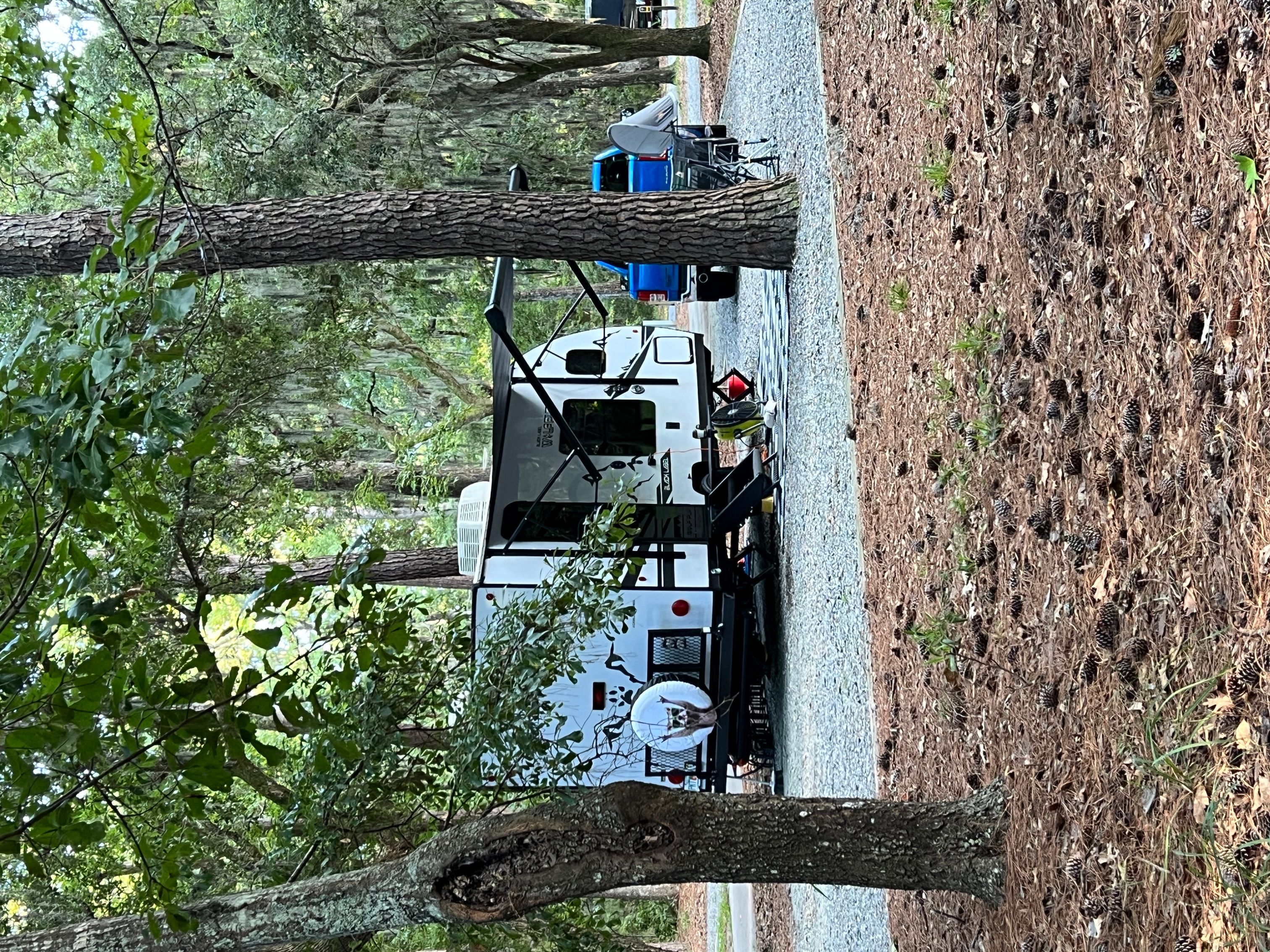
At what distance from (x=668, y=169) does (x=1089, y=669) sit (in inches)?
355

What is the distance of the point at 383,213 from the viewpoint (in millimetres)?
6969

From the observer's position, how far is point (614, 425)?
9.45 m

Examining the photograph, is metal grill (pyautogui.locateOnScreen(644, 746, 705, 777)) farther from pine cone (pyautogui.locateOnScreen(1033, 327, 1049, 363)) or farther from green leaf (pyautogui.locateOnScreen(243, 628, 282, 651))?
green leaf (pyautogui.locateOnScreen(243, 628, 282, 651))

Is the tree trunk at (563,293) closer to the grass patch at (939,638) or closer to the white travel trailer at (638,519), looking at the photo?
the white travel trailer at (638,519)

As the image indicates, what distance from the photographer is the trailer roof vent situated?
951cm

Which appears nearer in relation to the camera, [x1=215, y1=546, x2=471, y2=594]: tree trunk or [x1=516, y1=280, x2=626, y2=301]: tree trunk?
[x1=215, y1=546, x2=471, y2=594]: tree trunk

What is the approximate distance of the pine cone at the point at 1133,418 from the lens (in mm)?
3488

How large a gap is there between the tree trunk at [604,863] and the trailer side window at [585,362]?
232 inches

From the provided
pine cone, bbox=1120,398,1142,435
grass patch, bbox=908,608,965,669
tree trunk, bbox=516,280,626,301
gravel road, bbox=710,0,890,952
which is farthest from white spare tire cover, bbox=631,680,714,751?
tree trunk, bbox=516,280,626,301

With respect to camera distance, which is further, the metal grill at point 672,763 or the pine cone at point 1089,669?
the metal grill at point 672,763

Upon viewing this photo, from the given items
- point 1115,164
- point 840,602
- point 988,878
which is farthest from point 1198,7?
point 840,602

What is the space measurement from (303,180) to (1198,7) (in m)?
12.7

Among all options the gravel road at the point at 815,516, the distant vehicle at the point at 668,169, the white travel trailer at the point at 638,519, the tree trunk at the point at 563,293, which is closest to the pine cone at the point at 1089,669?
the gravel road at the point at 815,516

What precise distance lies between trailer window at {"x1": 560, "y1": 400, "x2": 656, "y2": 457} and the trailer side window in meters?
0.38
